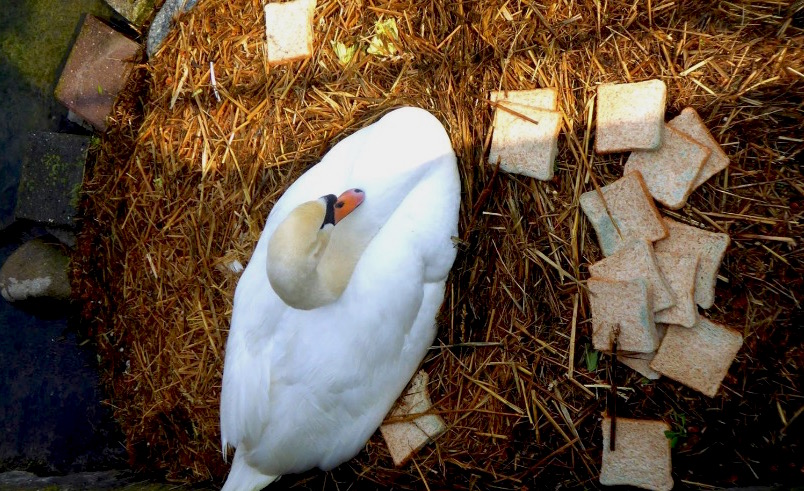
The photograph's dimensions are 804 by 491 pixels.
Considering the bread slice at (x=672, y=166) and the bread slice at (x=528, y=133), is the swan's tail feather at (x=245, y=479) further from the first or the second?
the bread slice at (x=672, y=166)

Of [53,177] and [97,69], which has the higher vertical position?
[97,69]

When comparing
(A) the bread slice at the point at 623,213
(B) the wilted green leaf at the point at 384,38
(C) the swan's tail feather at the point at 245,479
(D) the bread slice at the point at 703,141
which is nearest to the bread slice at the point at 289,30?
(B) the wilted green leaf at the point at 384,38

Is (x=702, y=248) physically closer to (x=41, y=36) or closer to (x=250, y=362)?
(x=250, y=362)

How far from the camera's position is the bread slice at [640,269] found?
2.55 m

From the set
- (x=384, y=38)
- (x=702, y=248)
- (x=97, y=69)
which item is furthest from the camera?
(x=97, y=69)

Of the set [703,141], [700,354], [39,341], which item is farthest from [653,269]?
[39,341]

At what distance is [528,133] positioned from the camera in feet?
9.16

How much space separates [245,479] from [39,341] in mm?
2167

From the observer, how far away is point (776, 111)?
8.14 ft

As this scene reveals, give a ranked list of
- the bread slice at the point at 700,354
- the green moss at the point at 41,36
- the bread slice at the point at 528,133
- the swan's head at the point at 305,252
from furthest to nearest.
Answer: the green moss at the point at 41,36 < the bread slice at the point at 528,133 < the bread slice at the point at 700,354 < the swan's head at the point at 305,252

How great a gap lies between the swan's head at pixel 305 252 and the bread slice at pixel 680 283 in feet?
4.59

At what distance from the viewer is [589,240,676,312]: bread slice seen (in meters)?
2.55

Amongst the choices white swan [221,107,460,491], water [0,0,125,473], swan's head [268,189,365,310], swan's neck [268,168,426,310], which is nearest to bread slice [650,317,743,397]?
white swan [221,107,460,491]

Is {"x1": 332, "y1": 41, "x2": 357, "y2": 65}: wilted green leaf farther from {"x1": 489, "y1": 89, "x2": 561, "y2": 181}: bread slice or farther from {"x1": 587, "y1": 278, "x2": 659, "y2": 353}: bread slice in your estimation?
{"x1": 587, "y1": 278, "x2": 659, "y2": 353}: bread slice
